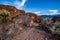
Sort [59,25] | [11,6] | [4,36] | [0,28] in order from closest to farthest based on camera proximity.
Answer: [4,36], [59,25], [0,28], [11,6]

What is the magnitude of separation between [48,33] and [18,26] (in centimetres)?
228

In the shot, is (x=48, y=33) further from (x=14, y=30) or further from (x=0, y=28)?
(x=0, y=28)

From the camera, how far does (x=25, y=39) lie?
10047 millimetres

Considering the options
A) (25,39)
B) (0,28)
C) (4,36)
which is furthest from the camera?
(0,28)

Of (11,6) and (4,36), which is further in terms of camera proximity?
(11,6)

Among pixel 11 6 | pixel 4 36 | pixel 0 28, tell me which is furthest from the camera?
pixel 11 6

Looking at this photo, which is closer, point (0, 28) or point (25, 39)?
point (25, 39)

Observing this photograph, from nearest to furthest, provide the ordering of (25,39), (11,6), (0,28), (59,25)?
(25,39) < (59,25) < (0,28) < (11,6)

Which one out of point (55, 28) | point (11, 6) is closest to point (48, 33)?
point (55, 28)

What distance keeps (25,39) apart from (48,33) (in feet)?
4.61

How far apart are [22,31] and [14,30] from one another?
0.54m

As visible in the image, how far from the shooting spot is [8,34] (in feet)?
35.8

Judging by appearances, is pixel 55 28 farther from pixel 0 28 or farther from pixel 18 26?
pixel 0 28

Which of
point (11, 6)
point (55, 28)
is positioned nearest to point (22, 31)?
point (55, 28)
